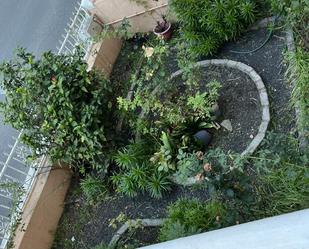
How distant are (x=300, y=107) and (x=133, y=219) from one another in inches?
84.6

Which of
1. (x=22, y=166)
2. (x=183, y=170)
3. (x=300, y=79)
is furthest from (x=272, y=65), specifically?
(x=22, y=166)

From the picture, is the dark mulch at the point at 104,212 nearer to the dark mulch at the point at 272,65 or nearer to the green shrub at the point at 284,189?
the green shrub at the point at 284,189

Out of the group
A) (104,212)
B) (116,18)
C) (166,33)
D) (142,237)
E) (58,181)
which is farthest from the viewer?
(116,18)

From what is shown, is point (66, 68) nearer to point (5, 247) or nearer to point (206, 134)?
point (206, 134)

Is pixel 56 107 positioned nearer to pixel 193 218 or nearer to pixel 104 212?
pixel 104 212

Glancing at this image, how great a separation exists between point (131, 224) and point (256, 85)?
204 cm

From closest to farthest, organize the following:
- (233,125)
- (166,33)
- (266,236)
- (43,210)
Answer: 1. (266,236)
2. (233,125)
3. (43,210)
4. (166,33)

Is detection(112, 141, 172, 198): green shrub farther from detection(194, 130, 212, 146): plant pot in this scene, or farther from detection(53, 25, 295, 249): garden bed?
detection(194, 130, 212, 146): plant pot

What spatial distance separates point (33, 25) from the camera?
8.02 m

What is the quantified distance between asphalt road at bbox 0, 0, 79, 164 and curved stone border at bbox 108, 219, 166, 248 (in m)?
3.12

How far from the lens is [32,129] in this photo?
5258mm

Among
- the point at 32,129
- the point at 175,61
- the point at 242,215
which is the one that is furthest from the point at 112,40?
the point at 242,215

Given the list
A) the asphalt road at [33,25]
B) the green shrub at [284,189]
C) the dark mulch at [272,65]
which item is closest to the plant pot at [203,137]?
the dark mulch at [272,65]

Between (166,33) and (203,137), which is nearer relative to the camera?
(203,137)
